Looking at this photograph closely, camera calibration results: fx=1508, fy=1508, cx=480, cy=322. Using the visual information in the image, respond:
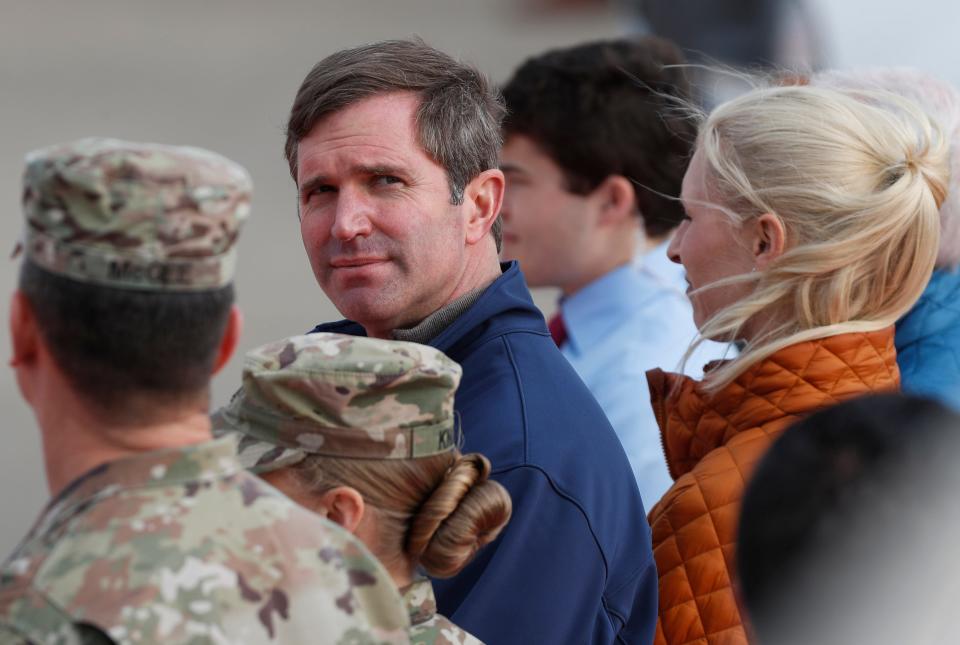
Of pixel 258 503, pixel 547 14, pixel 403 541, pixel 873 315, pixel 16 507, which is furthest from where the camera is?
pixel 547 14

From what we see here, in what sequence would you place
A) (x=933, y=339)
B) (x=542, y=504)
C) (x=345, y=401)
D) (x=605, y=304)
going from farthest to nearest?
(x=605, y=304) → (x=933, y=339) → (x=542, y=504) → (x=345, y=401)

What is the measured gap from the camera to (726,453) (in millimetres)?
2598

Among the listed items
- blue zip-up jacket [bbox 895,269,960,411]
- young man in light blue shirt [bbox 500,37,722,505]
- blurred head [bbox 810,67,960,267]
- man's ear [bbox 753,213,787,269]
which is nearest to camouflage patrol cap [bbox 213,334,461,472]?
man's ear [bbox 753,213,787,269]

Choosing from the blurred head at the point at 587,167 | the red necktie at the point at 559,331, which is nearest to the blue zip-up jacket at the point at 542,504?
the blurred head at the point at 587,167

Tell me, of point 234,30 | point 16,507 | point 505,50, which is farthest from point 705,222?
point 234,30

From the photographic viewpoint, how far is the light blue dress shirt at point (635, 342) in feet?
11.8

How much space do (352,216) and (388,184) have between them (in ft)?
0.30

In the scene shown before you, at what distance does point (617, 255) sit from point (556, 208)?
215 mm

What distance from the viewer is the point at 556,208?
13.6 ft

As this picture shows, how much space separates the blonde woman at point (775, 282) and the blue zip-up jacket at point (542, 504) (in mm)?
118

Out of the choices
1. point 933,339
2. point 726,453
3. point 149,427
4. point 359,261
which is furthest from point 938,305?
point 149,427

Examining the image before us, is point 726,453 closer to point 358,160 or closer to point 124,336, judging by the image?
point 358,160

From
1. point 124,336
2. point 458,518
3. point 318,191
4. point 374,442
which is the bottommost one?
point 458,518

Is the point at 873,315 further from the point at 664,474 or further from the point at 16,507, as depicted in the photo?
the point at 16,507
